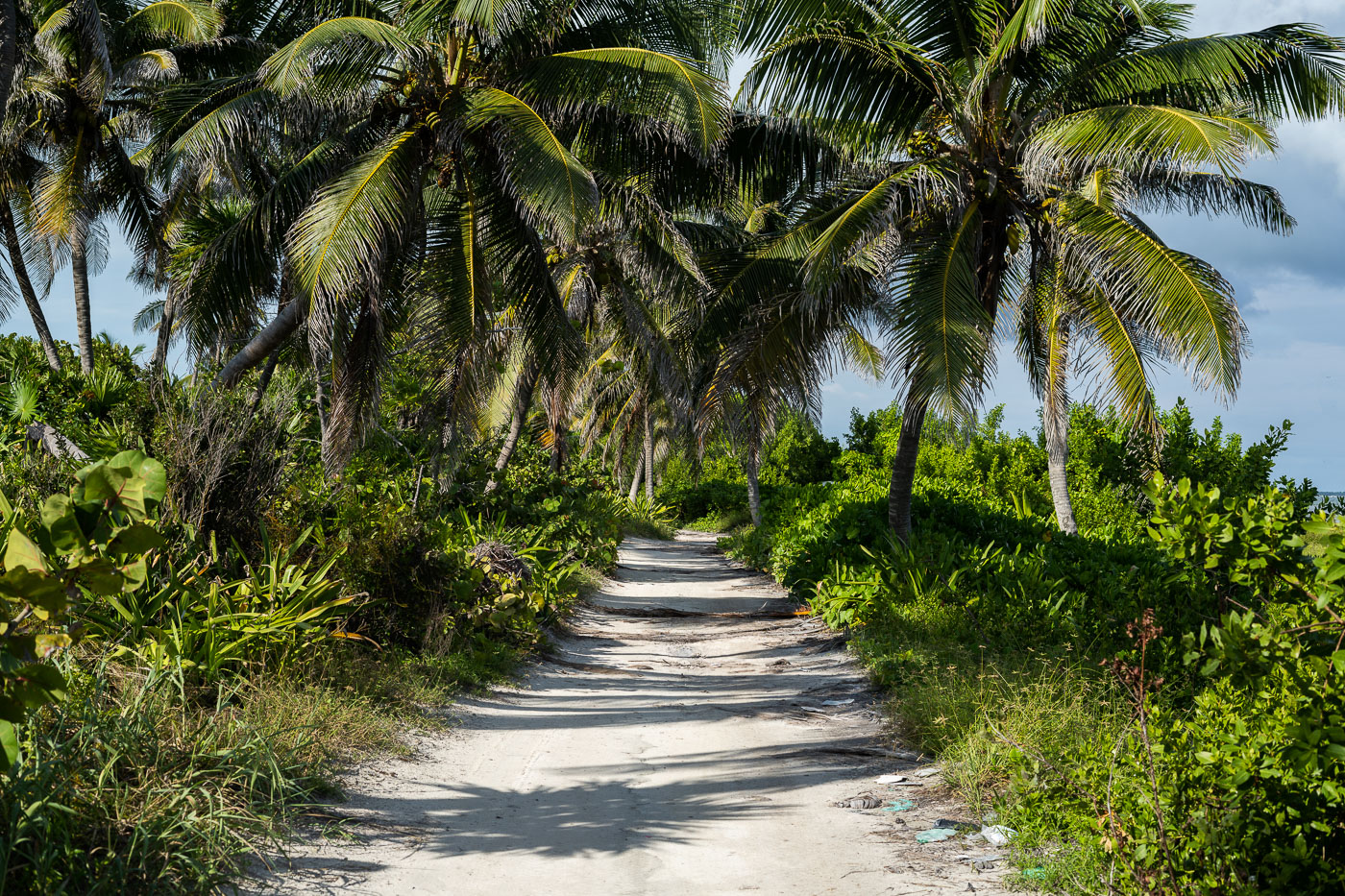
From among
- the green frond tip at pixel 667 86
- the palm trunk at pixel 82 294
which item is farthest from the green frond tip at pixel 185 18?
the green frond tip at pixel 667 86

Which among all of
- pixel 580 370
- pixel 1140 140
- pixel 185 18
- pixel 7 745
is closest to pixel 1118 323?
pixel 1140 140

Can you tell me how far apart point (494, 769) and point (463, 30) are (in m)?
7.31

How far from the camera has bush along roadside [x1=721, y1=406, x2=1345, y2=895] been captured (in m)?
3.04

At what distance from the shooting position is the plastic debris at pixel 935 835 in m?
4.21

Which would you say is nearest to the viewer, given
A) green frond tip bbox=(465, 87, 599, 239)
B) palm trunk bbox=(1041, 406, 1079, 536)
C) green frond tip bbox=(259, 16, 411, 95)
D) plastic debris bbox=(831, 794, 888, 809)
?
plastic debris bbox=(831, 794, 888, 809)

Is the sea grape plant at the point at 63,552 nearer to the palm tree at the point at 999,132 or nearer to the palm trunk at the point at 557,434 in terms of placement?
the palm tree at the point at 999,132

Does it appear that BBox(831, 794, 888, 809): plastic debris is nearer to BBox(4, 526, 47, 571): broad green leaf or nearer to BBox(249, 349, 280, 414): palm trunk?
BBox(4, 526, 47, 571): broad green leaf

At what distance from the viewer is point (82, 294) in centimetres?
1603

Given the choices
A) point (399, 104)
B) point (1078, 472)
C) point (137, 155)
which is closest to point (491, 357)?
point (399, 104)

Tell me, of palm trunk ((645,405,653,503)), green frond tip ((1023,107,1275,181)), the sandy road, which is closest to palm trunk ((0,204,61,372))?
the sandy road

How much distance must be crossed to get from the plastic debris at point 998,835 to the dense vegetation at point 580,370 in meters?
0.09

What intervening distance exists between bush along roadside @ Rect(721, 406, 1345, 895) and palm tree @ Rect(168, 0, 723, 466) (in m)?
4.86

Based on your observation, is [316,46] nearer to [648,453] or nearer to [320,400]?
[320,400]

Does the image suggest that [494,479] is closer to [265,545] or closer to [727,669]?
[727,669]
